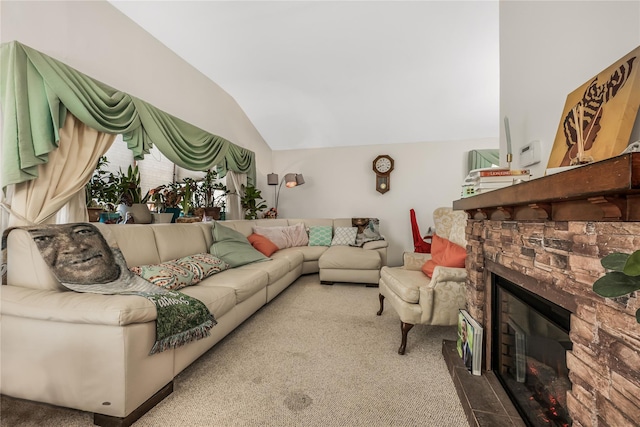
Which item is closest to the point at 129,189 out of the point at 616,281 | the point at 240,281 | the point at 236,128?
the point at 240,281

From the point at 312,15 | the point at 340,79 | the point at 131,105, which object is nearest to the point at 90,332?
the point at 131,105

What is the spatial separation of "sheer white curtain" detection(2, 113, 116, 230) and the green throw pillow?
1.07 m

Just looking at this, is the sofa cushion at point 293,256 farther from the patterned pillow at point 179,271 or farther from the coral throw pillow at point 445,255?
the coral throw pillow at point 445,255

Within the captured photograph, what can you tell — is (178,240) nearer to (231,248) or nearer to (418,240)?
(231,248)

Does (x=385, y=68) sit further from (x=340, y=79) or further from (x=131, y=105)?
(x=131, y=105)

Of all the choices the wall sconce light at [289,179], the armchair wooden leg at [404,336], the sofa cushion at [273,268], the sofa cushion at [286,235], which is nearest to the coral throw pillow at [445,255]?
the armchair wooden leg at [404,336]

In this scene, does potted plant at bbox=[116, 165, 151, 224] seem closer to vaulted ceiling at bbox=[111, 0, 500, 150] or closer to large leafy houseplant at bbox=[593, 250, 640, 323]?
vaulted ceiling at bbox=[111, 0, 500, 150]

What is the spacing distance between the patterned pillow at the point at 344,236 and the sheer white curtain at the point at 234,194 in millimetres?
1540

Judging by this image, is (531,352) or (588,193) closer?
(588,193)

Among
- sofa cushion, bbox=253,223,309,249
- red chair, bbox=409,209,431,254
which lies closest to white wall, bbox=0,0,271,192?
sofa cushion, bbox=253,223,309,249

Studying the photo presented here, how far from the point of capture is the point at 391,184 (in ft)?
15.8

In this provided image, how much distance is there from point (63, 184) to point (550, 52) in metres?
2.96

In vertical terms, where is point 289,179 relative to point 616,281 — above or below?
above

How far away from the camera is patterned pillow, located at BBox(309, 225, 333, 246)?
4.29 metres
